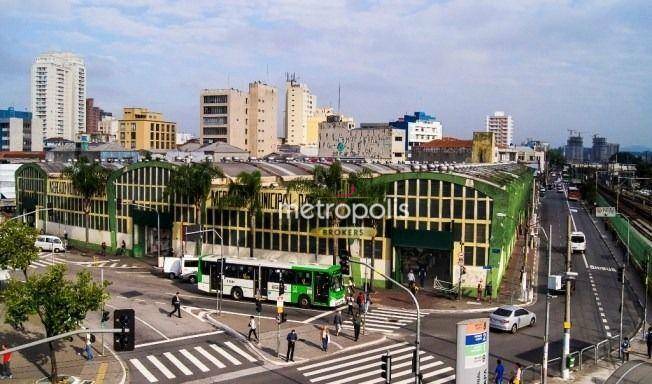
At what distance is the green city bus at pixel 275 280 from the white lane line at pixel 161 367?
42.2 feet

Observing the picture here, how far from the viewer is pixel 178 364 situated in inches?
1259

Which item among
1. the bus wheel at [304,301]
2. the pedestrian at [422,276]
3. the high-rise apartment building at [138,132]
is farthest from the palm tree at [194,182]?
the high-rise apartment building at [138,132]

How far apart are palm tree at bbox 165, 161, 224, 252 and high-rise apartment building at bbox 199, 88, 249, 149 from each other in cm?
11154

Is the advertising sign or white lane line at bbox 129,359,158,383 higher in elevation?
the advertising sign

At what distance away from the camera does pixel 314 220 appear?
172 ft

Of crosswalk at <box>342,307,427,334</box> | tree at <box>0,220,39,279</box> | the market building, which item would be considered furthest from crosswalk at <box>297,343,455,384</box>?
tree at <box>0,220,39,279</box>

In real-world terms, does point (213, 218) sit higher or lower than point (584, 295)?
higher

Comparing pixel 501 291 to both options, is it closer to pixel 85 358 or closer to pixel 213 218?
pixel 213 218

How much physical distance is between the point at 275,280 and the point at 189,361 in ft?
42.3

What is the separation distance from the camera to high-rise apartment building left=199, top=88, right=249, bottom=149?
560 feet

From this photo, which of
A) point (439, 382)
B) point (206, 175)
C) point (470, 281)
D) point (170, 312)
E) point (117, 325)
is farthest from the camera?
point (206, 175)

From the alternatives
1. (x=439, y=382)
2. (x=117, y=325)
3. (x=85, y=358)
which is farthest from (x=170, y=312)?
(x=117, y=325)

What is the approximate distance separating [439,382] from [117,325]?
1611 cm

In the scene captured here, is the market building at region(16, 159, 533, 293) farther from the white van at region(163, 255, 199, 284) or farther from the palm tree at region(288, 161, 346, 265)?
the white van at region(163, 255, 199, 284)
